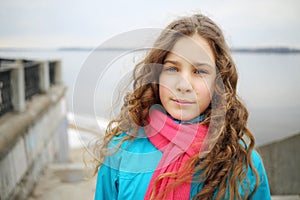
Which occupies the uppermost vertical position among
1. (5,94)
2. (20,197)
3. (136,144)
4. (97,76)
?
(97,76)

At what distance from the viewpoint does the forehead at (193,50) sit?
3.96 ft

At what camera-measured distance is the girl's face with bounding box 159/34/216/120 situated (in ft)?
4.01

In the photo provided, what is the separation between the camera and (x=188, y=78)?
4.04 feet

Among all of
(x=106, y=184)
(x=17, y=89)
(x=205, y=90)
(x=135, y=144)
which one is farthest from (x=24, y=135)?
(x=205, y=90)

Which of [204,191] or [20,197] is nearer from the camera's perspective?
[204,191]

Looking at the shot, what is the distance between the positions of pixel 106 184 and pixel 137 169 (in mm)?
226

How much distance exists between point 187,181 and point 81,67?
632 millimetres

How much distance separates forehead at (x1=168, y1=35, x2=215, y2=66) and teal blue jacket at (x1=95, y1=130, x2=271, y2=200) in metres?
0.42

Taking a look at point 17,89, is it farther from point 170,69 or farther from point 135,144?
point 170,69

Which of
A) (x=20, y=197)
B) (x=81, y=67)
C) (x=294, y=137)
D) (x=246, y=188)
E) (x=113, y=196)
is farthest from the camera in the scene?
(x=20, y=197)

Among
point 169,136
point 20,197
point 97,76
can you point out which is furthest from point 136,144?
point 20,197

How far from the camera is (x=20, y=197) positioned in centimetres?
506

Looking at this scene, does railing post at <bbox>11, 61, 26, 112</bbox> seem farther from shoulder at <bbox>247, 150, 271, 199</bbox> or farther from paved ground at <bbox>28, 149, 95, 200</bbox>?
shoulder at <bbox>247, 150, 271, 199</bbox>

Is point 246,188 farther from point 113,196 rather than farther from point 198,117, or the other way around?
point 113,196
